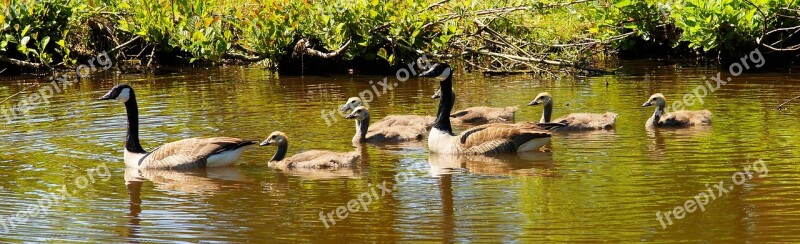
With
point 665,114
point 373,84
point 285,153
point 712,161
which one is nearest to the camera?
point 712,161

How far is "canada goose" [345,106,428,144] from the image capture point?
15242mm

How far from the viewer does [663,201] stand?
10.6 metres

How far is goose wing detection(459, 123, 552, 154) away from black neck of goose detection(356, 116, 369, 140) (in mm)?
1690

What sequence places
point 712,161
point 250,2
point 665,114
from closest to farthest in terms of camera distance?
point 712,161 → point 665,114 → point 250,2

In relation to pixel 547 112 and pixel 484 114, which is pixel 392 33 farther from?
pixel 547 112

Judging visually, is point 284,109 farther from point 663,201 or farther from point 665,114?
point 663,201

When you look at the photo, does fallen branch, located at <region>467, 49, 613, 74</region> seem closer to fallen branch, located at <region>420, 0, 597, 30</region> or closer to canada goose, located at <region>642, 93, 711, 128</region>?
fallen branch, located at <region>420, 0, 597, 30</region>

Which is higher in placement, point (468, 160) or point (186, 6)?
point (186, 6)

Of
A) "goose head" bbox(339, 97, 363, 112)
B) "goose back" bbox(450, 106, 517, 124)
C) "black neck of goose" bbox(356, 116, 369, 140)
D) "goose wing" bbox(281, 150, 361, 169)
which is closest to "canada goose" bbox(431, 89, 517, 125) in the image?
"goose back" bbox(450, 106, 517, 124)

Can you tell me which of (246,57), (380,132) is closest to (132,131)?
(380,132)

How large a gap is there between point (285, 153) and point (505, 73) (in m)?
9.88

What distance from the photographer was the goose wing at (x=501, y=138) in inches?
550

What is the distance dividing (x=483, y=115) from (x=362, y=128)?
224 centimetres

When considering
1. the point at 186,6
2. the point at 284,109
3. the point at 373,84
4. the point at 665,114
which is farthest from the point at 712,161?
the point at 186,6
